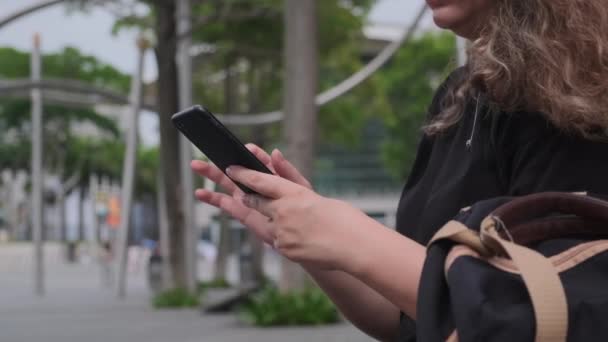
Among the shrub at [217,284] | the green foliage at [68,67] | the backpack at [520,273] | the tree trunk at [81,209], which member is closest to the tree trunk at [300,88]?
the backpack at [520,273]

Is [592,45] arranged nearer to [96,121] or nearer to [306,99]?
[306,99]

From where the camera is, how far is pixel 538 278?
1221 mm

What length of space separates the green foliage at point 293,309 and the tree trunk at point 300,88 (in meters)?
0.19

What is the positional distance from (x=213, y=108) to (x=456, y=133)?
79.2 ft

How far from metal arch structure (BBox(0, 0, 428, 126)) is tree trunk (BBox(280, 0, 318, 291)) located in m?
2.67

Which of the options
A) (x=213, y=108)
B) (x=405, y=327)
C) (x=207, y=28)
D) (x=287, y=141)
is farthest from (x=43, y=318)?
(x=405, y=327)

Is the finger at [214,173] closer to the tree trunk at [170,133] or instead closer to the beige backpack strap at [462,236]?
the beige backpack strap at [462,236]

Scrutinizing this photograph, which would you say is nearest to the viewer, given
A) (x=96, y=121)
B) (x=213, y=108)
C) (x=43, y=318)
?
(x=43, y=318)

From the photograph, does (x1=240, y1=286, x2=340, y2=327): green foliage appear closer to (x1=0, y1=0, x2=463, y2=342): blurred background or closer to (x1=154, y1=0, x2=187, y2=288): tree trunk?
(x1=0, y1=0, x2=463, y2=342): blurred background

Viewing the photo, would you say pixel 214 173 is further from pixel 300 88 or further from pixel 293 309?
pixel 293 309

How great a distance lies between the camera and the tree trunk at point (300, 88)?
11.1 m

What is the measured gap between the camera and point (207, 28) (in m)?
21.3

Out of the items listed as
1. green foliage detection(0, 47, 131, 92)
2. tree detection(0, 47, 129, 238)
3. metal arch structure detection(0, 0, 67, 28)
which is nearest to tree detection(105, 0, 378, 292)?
metal arch structure detection(0, 0, 67, 28)

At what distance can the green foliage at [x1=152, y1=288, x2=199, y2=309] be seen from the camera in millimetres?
16484
